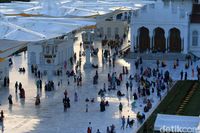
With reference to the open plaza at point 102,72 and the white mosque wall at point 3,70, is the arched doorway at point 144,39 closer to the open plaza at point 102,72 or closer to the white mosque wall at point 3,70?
the open plaza at point 102,72

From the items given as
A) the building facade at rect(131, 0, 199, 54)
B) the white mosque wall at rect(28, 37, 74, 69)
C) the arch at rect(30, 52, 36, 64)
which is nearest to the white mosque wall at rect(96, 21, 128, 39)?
the building facade at rect(131, 0, 199, 54)

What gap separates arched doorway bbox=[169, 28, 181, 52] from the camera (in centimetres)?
6359

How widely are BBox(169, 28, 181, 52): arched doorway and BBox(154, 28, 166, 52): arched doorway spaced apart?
788mm

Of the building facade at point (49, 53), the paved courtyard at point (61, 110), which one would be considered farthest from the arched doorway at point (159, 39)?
the paved courtyard at point (61, 110)

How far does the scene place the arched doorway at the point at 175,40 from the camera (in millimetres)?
63594

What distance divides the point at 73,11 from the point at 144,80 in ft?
63.4

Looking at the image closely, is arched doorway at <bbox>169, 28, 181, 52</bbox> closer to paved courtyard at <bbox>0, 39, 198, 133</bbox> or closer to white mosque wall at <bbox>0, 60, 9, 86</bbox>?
paved courtyard at <bbox>0, 39, 198, 133</bbox>

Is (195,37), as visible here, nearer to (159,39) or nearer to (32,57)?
(159,39)

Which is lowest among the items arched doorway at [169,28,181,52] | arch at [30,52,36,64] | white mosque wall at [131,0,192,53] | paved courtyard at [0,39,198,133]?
paved courtyard at [0,39,198,133]

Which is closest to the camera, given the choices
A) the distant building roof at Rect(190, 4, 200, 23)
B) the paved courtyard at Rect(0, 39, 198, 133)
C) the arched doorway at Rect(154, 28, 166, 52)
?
the paved courtyard at Rect(0, 39, 198, 133)

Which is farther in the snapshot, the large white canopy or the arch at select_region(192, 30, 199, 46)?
the arch at select_region(192, 30, 199, 46)

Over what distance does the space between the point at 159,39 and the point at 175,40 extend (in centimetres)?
179

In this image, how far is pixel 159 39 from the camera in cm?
6425

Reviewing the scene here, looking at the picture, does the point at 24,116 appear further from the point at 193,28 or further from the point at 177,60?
the point at 193,28
